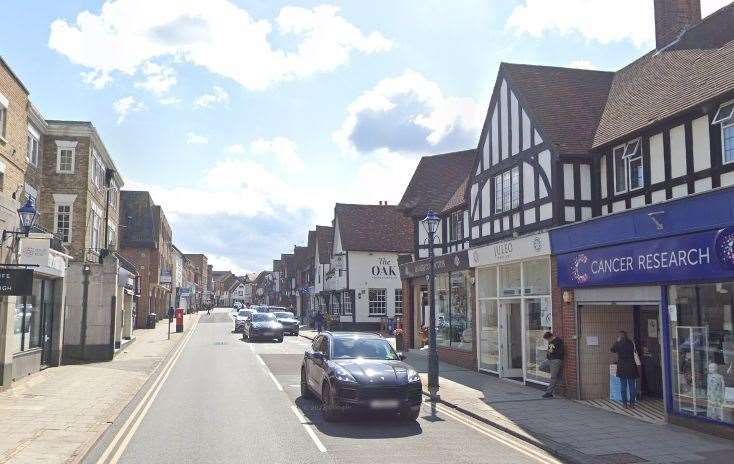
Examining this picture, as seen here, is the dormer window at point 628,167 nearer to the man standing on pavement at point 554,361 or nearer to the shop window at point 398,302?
the man standing on pavement at point 554,361

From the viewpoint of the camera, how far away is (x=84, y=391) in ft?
51.0

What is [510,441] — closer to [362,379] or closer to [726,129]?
[362,379]

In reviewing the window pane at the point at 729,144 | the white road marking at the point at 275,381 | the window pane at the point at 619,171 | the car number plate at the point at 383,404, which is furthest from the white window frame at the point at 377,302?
the window pane at the point at 729,144

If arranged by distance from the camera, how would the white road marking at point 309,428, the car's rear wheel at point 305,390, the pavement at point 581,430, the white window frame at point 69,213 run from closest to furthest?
the pavement at point 581,430 < the white road marking at point 309,428 < the car's rear wheel at point 305,390 < the white window frame at point 69,213

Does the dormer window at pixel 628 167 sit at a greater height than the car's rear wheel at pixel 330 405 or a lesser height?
greater

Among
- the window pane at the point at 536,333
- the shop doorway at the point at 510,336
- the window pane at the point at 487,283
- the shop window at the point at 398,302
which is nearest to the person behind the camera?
the window pane at the point at 536,333

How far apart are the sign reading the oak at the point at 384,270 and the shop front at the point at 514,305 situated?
Answer: 25.8 meters

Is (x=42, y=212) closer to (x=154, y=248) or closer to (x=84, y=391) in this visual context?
(x=84, y=391)

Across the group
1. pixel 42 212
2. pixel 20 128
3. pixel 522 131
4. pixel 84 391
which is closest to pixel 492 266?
pixel 522 131

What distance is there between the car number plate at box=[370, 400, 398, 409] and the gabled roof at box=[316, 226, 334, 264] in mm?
44536

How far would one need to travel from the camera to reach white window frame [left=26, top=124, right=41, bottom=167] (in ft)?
74.5

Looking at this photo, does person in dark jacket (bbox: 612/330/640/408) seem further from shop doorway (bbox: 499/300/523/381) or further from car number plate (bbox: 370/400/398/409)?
car number plate (bbox: 370/400/398/409)

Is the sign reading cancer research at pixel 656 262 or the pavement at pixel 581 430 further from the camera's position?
the sign reading cancer research at pixel 656 262

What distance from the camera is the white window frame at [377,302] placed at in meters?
45.7
